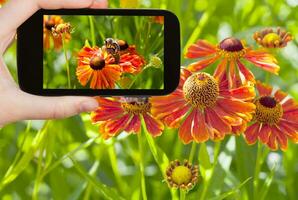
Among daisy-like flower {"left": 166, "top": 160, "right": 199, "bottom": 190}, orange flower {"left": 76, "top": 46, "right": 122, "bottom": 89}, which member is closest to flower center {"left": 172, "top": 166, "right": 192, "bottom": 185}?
daisy-like flower {"left": 166, "top": 160, "right": 199, "bottom": 190}

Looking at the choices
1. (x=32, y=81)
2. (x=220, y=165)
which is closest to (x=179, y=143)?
(x=220, y=165)

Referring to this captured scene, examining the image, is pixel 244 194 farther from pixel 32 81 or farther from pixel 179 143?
pixel 32 81

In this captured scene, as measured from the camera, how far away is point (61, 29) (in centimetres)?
93

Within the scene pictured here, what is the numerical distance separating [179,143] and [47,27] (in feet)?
0.61

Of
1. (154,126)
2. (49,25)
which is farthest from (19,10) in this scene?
(154,126)

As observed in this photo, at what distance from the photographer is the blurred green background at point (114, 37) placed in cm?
90

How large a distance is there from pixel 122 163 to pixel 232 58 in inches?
6.4

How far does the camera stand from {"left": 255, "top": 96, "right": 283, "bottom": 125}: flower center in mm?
917

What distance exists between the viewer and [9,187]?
38.1 inches

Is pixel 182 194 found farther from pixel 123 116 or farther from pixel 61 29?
pixel 61 29

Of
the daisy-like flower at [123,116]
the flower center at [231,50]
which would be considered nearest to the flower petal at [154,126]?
the daisy-like flower at [123,116]

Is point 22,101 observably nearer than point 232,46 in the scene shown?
Yes

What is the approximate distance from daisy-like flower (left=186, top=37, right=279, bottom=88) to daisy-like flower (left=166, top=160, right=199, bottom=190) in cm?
10

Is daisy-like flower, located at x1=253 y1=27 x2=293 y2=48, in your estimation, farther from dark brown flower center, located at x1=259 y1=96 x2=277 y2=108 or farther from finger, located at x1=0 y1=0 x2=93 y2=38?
finger, located at x1=0 y1=0 x2=93 y2=38
